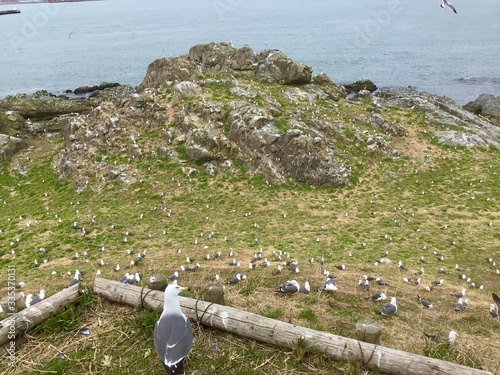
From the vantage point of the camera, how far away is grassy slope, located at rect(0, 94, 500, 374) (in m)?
9.45

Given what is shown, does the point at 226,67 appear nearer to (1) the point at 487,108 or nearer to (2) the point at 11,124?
(2) the point at 11,124

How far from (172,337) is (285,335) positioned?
2.84 meters

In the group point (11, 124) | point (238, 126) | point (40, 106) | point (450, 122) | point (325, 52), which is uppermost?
point (325, 52)

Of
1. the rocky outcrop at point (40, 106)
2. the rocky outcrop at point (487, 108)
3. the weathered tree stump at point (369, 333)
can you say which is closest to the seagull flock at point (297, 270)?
the weathered tree stump at point (369, 333)

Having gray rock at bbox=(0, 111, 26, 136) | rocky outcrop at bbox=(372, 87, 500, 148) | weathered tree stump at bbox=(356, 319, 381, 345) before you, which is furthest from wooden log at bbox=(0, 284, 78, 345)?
gray rock at bbox=(0, 111, 26, 136)

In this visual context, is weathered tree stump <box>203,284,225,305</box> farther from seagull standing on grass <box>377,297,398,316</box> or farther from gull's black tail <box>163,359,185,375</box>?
seagull standing on grass <box>377,297,398,316</box>

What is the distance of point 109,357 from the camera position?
9.15 metres

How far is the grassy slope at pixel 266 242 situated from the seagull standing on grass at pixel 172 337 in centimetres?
147

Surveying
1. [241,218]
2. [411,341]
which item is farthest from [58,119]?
[411,341]

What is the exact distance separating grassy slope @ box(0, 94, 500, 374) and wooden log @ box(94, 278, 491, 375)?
10.2 inches

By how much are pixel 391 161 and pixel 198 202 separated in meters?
20.3

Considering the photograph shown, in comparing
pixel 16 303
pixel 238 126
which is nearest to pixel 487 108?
pixel 238 126

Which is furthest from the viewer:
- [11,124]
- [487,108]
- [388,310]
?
[487,108]

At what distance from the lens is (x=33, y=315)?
9.95 metres
